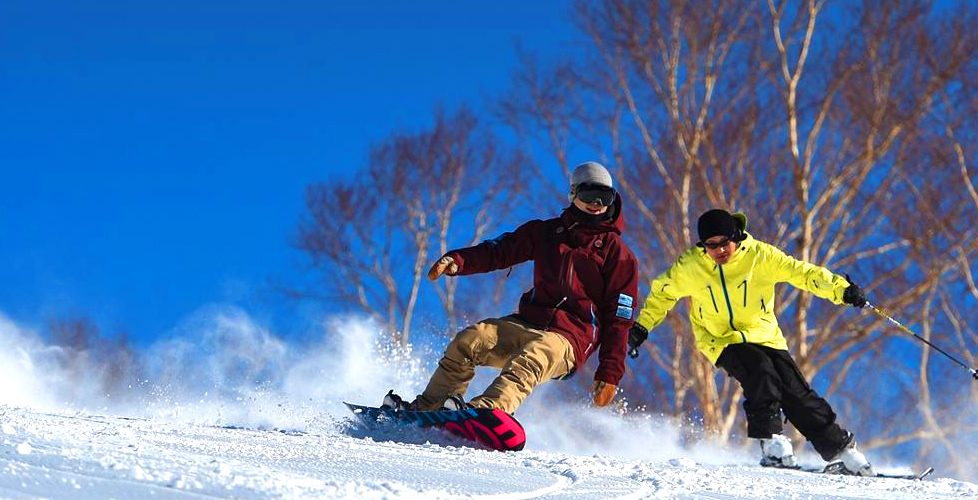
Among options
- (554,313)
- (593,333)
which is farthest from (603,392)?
(554,313)

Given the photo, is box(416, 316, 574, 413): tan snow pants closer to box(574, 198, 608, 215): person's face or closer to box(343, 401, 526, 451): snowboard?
box(343, 401, 526, 451): snowboard

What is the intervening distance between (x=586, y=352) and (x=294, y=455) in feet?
6.57

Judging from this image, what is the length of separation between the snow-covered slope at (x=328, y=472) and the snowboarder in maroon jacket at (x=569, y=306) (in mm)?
542

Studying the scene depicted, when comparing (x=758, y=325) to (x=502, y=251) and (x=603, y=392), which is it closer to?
(x=603, y=392)

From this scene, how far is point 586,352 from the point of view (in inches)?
175

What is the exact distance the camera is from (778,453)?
182 inches

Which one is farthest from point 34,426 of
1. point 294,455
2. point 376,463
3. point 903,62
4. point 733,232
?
point 903,62

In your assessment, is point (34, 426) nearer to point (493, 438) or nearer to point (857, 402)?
point (493, 438)

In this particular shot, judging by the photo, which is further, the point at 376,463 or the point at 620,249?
the point at 620,249

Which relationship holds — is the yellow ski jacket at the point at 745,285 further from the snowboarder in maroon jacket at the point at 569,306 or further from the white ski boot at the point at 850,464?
the white ski boot at the point at 850,464

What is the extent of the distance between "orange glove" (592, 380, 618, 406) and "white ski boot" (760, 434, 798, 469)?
87 cm

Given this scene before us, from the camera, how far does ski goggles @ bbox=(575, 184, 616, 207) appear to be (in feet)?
14.7

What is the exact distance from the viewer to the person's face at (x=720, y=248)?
4.64 meters

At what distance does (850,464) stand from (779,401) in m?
0.41
